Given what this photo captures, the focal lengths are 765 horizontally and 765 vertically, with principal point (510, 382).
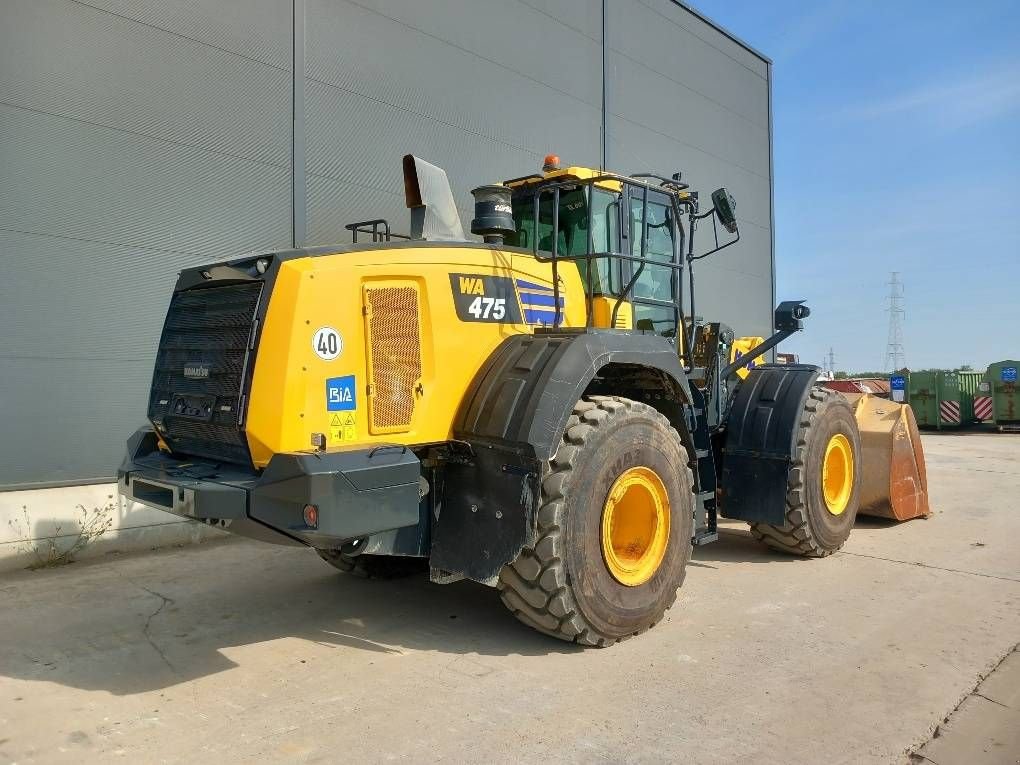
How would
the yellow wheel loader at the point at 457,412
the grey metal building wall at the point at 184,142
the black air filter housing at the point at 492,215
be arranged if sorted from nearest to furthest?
the yellow wheel loader at the point at 457,412 < the black air filter housing at the point at 492,215 < the grey metal building wall at the point at 184,142

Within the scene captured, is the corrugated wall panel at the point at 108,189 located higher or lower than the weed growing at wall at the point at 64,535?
higher

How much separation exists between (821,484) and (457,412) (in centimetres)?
353

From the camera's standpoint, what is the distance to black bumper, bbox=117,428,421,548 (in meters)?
3.49

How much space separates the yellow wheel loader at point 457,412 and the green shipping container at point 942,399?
21.1 m

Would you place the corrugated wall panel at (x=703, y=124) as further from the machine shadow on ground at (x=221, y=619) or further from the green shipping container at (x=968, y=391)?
the green shipping container at (x=968, y=391)

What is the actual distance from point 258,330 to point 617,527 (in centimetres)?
244

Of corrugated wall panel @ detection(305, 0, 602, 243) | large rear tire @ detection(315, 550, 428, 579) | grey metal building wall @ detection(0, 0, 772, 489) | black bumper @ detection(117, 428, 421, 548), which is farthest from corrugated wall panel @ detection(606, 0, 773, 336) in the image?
black bumper @ detection(117, 428, 421, 548)

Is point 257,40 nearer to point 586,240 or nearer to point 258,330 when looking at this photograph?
point 586,240

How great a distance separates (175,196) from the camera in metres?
7.29

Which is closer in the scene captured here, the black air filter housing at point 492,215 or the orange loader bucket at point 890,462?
the black air filter housing at point 492,215

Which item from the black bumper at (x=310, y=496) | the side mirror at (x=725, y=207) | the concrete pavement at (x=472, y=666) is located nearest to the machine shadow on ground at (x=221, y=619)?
the concrete pavement at (x=472, y=666)

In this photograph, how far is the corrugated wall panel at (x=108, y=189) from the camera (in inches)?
252

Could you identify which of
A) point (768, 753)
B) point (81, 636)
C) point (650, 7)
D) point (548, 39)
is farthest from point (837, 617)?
point (650, 7)

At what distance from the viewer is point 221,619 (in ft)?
16.1
